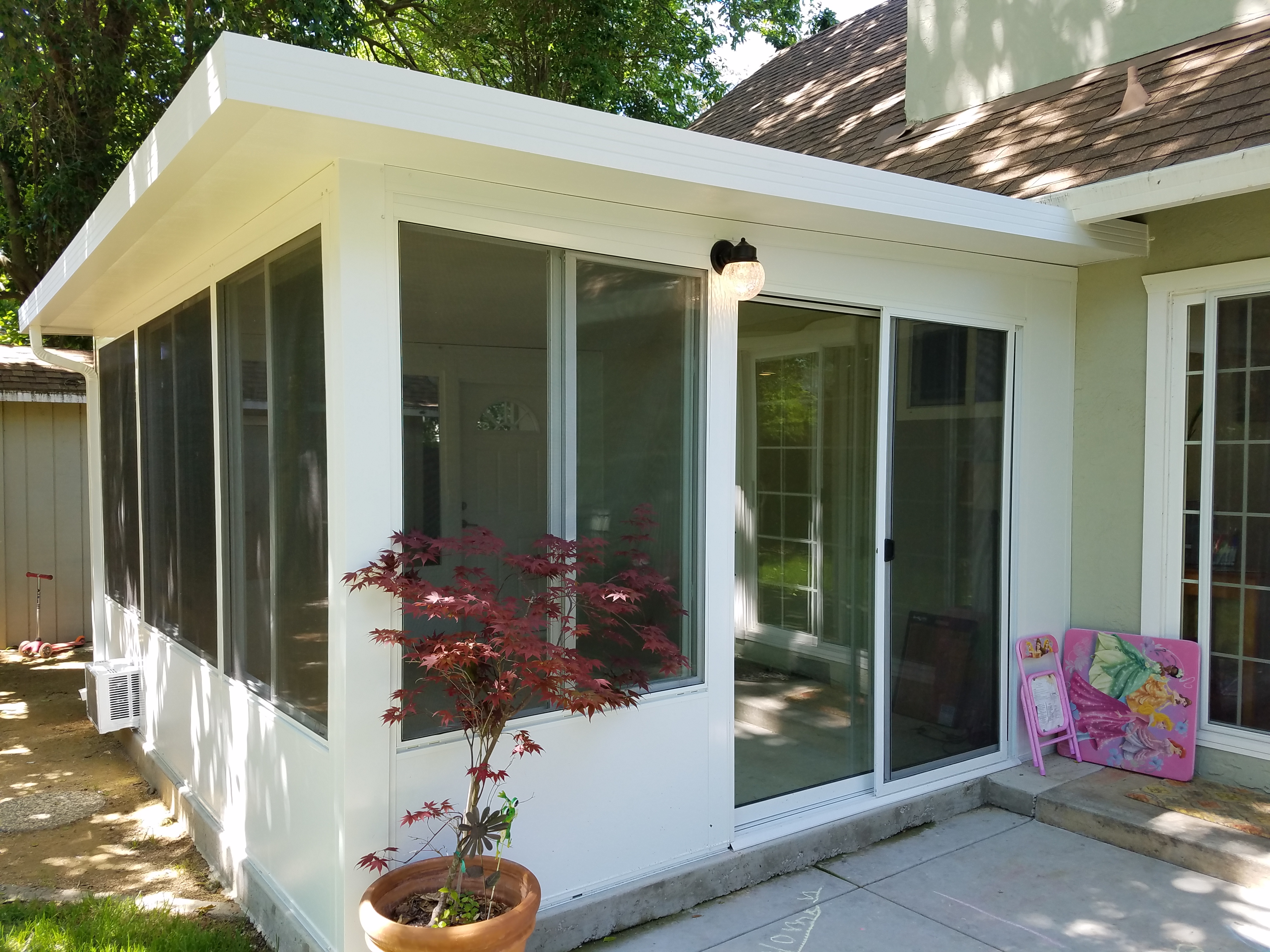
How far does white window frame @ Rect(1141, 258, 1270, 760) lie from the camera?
417cm

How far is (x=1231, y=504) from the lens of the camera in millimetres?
→ 4141

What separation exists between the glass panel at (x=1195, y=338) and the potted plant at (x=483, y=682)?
9.36ft

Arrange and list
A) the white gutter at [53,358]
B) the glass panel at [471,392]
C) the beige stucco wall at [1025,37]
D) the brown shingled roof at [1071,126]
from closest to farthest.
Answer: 1. the glass panel at [471,392]
2. the brown shingled roof at [1071,126]
3. the beige stucco wall at [1025,37]
4. the white gutter at [53,358]

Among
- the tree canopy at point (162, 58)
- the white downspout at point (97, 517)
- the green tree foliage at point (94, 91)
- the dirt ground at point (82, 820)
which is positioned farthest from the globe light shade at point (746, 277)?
the green tree foliage at point (94, 91)

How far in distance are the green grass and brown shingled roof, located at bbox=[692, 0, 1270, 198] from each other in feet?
15.1

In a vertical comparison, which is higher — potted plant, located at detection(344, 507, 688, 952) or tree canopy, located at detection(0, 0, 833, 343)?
tree canopy, located at detection(0, 0, 833, 343)

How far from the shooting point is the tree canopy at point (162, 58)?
24.8 ft

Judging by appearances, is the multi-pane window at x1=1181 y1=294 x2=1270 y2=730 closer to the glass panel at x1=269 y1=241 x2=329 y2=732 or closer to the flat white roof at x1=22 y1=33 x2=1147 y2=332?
the flat white roof at x1=22 y1=33 x2=1147 y2=332

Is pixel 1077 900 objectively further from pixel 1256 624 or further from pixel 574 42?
pixel 574 42

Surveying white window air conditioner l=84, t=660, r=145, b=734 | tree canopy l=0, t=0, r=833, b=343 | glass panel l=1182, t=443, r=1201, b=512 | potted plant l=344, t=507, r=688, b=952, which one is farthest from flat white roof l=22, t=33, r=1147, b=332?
tree canopy l=0, t=0, r=833, b=343

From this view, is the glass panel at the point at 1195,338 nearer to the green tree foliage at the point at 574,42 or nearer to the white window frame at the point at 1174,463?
the white window frame at the point at 1174,463

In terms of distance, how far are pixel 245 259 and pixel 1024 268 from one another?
3.47 m

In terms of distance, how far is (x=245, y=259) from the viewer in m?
3.49

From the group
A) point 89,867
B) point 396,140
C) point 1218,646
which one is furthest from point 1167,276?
point 89,867
